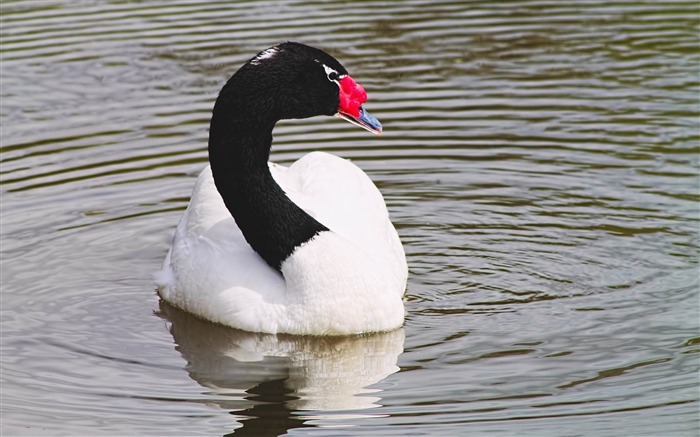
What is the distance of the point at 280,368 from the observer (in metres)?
8.15

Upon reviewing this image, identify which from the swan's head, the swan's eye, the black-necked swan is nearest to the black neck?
the black-necked swan

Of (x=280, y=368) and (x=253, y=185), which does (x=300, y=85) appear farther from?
(x=280, y=368)

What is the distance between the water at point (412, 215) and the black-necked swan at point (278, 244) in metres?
0.17

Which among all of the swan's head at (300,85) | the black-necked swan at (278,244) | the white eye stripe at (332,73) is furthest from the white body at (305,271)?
the white eye stripe at (332,73)

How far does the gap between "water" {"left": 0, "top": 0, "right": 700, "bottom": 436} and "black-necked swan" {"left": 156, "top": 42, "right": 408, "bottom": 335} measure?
17cm

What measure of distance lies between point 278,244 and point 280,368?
82 centimetres

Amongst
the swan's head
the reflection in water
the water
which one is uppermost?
the swan's head

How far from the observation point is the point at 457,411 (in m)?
7.28

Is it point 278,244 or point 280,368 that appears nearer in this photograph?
point 280,368

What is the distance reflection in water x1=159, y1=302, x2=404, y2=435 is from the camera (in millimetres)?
7566

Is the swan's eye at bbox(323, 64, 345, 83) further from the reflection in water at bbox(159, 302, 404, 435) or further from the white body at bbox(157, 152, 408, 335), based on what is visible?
the reflection in water at bbox(159, 302, 404, 435)

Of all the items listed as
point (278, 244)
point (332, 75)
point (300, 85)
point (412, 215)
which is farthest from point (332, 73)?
point (412, 215)

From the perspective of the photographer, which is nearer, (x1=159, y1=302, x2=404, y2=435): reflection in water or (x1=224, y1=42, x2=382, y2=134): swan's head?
(x1=159, y1=302, x2=404, y2=435): reflection in water

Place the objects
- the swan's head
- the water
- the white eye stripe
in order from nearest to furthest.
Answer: the water, the swan's head, the white eye stripe
